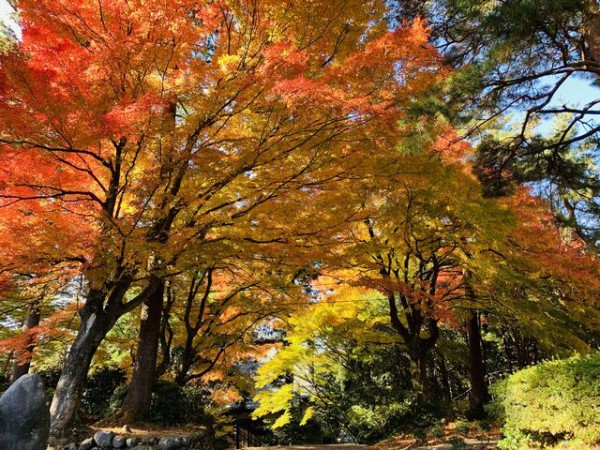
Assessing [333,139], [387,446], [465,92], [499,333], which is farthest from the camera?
[499,333]

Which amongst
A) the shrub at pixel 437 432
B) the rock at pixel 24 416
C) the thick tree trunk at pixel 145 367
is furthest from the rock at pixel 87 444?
the shrub at pixel 437 432

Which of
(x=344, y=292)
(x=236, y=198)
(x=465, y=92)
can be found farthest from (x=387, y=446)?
(x=465, y=92)

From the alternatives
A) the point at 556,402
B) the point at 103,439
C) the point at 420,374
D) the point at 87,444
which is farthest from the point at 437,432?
the point at 87,444

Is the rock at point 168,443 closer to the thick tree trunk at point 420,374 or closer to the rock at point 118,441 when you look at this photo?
the rock at point 118,441

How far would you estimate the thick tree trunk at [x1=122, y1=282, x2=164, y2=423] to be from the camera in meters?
8.47

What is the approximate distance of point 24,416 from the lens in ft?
16.5

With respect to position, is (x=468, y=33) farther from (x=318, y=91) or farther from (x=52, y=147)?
(x=52, y=147)

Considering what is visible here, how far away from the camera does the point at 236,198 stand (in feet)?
26.0

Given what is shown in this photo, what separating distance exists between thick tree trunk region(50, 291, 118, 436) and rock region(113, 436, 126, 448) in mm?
799

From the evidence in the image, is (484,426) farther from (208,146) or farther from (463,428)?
(208,146)

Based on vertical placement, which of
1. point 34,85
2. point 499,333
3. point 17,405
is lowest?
point 17,405

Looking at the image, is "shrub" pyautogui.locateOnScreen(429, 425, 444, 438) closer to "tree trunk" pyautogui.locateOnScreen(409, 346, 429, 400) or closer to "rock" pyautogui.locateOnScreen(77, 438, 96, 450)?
"tree trunk" pyautogui.locateOnScreen(409, 346, 429, 400)

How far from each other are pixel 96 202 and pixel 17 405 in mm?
3675

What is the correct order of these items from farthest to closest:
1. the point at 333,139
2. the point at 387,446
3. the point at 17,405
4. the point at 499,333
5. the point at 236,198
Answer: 1. the point at 499,333
2. the point at 387,446
3. the point at 236,198
4. the point at 333,139
5. the point at 17,405
